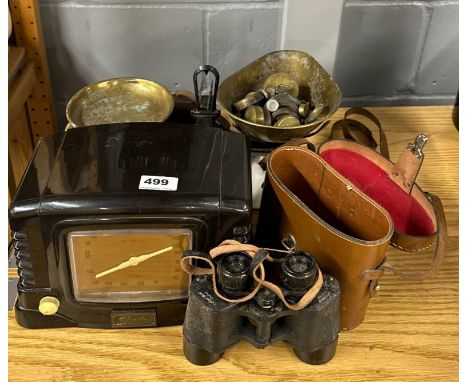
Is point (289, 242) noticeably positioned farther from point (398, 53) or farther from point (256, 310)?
point (398, 53)

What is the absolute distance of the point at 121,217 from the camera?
2.69 ft

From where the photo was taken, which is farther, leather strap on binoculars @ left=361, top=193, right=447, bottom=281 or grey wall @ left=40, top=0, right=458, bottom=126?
grey wall @ left=40, top=0, right=458, bottom=126

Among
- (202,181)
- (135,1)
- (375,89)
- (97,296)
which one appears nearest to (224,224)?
(202,181)

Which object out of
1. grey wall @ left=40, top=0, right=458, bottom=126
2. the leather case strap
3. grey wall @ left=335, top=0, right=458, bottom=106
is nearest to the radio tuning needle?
the leather case strap

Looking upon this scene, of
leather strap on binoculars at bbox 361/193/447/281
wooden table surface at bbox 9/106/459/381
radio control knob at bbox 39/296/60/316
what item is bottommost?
wooden table surface at bbox 9/106/459/381

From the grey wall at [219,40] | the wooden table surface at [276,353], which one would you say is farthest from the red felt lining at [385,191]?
the grey wall at [219,40]

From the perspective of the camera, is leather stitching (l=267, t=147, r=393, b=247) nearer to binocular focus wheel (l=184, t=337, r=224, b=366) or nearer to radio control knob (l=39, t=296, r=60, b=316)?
binocular focus wheel (l=184, t=337, r=224, b=366)

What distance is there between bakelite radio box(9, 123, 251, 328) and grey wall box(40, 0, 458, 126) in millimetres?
491

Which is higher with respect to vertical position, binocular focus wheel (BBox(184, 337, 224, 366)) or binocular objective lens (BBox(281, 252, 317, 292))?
binocular objective lens (BBox(281, 252, 317, 292))

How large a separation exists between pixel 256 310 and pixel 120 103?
1.71 feet

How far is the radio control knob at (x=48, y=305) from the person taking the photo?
2.94 feet

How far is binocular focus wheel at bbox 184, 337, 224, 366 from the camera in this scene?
0.87 meters

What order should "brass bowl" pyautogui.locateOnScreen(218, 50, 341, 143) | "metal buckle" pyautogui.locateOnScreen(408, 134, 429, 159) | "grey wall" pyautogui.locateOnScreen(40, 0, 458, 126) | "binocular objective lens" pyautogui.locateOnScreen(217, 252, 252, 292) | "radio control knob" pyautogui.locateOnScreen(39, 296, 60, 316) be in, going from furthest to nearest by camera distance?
"grey wall" pyautogui.locateOnScreen(40, 0, 458, 126)
"brass bowl" pyautogui.locateOnScreen(218, 50, 341, 143)
"metal buckle" pyautogui.locateOnScreen(408, 134, 429, 159)
"radio control knob" pyautogui.locateOnScreen(39, 296, 60, 316)
"binocular objective lens" pyautogui.locateOnScreen(217, 252, 252, 292)

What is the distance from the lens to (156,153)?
0.91 m
